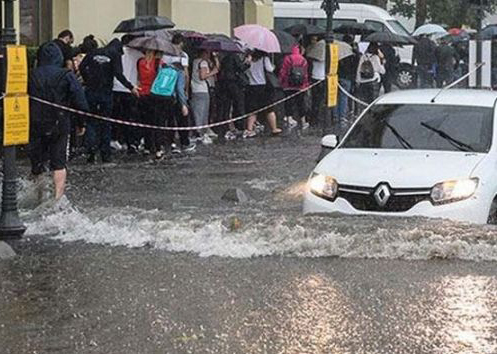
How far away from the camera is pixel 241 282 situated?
8578 millimetres

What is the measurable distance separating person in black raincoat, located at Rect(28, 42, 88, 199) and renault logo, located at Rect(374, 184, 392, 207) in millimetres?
4111

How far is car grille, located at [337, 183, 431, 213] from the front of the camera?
10.1 m

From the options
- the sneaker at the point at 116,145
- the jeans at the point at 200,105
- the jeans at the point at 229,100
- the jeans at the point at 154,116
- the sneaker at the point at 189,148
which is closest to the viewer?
the jeans at the point at 154,116

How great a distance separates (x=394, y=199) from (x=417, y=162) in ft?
1.88

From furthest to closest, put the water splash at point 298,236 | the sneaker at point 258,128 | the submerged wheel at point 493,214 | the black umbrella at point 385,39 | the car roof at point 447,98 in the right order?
the black umbrella at point 385,39 < the sneaker at point 258,128 < the car roof at point 447,98 < the submerged wheel at point 493,214 < the water splash at point 298,236

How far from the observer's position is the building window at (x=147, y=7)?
2589 cm

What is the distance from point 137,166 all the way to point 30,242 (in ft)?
21.3

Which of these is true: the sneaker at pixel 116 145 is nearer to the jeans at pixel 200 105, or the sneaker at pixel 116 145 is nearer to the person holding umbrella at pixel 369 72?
the jeans at pixel 200 105

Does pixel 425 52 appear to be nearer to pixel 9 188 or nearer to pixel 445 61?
pixel 445 61

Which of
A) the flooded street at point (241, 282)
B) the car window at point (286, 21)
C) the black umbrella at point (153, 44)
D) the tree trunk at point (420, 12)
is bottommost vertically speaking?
the flooded street at point (241, 282)

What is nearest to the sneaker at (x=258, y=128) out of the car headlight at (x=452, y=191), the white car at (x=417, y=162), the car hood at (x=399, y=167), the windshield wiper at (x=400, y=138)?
the white car at (x=417, y=162)

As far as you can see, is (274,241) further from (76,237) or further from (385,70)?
(385,70)

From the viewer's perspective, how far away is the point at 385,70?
2747cm

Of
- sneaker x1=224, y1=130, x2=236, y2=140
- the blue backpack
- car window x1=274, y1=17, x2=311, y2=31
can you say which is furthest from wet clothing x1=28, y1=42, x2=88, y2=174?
car window x1=274, y1=17, x2=311, y2=31
